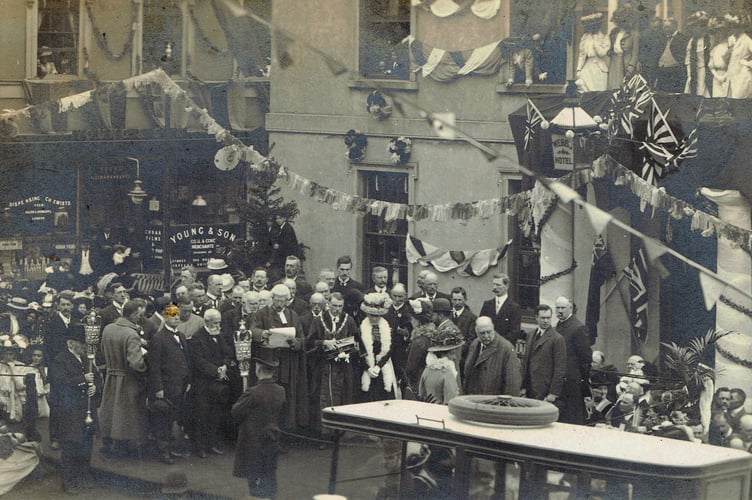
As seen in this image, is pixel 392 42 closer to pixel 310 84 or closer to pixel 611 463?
pixel 310 84

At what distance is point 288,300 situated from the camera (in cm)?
1177

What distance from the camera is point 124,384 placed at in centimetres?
1191

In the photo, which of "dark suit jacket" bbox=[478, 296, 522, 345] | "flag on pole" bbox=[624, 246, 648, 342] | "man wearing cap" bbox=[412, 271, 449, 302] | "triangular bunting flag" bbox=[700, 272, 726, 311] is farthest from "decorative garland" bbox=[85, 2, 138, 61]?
"triangular bunting flag" bbox=[700, 272, 726, 311]

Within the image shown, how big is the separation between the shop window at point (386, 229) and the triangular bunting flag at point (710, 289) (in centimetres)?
234

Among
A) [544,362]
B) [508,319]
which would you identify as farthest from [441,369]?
[544,362]

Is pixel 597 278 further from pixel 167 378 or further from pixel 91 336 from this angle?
pixel 91 336

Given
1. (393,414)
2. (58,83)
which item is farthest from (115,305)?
(393,414)

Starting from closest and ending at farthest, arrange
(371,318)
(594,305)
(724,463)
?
(724,463), (594,305), (371,318)

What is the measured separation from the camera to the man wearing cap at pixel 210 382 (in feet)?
38.6

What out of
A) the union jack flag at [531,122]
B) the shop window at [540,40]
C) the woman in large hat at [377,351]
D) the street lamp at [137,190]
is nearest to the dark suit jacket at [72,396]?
the street lamp at [137,190]

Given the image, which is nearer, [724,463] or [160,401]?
[724,463]

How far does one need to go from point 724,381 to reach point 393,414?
227cm

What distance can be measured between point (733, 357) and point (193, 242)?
14.3ft

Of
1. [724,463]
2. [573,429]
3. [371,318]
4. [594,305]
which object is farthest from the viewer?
[371,318]
